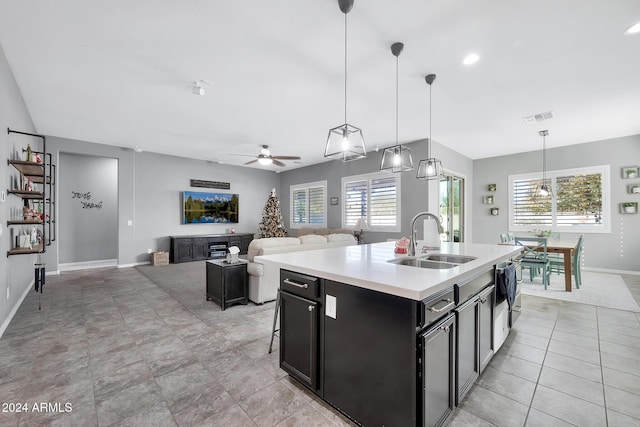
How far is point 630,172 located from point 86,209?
12336 millimetres

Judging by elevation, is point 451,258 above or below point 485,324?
above

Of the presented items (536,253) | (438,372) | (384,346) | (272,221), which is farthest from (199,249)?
(536,253)

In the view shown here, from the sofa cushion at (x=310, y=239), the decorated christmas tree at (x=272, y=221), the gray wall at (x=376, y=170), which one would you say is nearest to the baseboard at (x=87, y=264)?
the decorated christmas tree at (x=272, y=221)

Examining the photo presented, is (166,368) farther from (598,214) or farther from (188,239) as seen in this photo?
(598,214)

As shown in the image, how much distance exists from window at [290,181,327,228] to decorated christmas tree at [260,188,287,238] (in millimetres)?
567

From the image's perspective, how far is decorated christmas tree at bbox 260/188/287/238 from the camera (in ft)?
28.3

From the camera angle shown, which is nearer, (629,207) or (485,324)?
(485,324)

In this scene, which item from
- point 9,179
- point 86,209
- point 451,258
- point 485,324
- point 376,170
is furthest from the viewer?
point 86,209

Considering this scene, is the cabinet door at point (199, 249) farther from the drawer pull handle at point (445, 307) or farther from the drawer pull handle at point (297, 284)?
the drawer pull handle at point (445, 307)

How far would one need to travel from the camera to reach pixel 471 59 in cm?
284

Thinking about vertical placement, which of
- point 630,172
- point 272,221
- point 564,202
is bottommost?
point 272,221

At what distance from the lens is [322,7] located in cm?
214

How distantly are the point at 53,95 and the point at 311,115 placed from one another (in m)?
3.62

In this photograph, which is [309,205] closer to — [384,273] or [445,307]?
[384,273]
